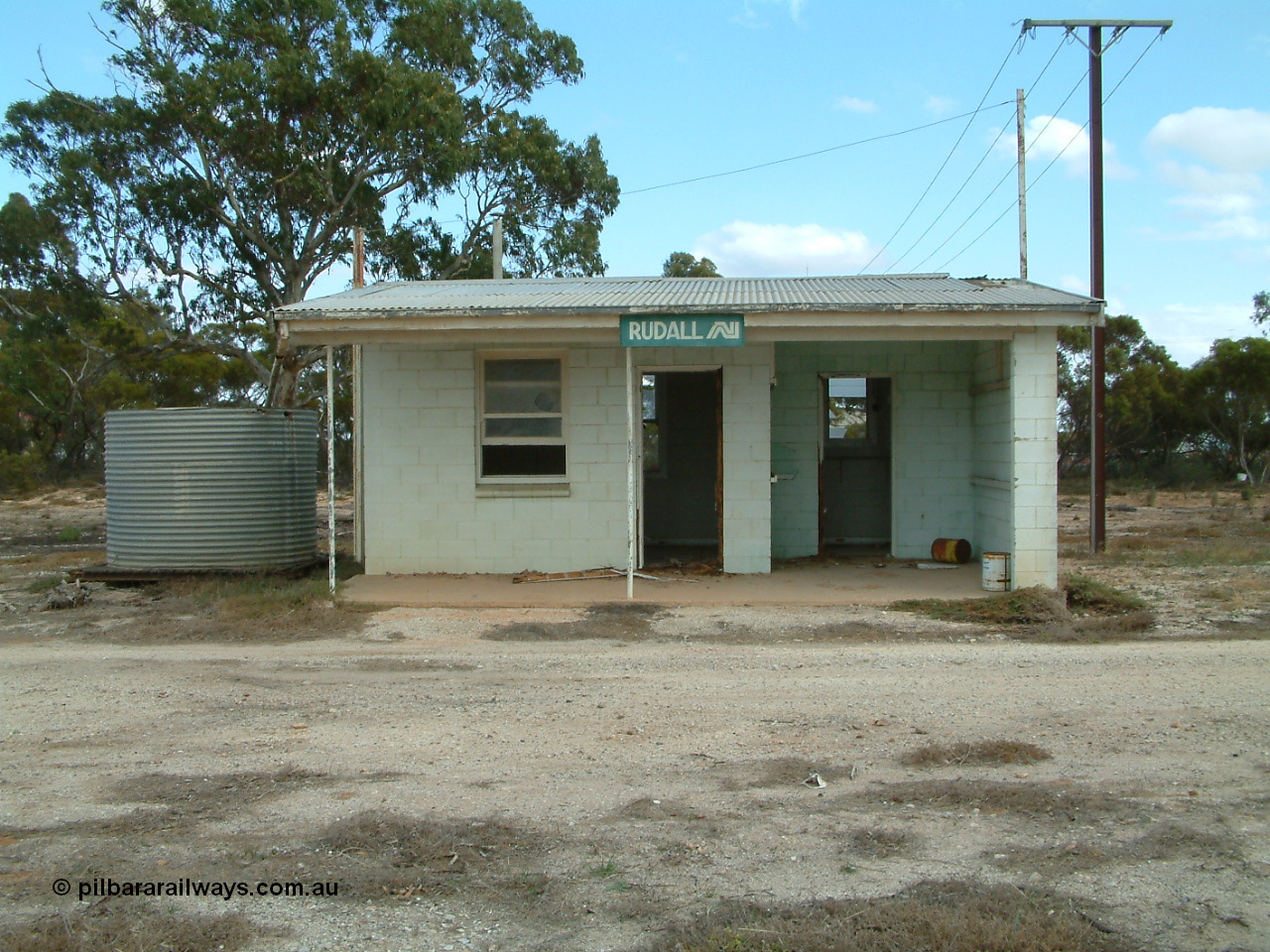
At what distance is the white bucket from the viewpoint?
34.2 ft

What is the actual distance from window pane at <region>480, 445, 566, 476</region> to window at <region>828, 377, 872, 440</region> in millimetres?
3880

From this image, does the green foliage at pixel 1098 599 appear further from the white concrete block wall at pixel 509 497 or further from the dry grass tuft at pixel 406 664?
the dry grass tuft at pixel 406 664

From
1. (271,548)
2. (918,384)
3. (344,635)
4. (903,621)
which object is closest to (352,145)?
(271,548)

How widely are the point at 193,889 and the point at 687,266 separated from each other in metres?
38.2

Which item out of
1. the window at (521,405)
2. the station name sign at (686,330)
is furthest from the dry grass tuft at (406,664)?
the window at (521,405)

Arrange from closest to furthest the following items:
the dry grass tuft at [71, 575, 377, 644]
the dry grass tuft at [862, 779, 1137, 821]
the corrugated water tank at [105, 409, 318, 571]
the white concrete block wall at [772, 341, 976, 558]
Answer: the dry grass tuft at [862, 779, 1137, 821], the dry grass tuft at [71, 575, 377, 644], the corrugated water tank at [105, 409, 318, 571], the white concrete block wall at [772, 341, 976, 558]

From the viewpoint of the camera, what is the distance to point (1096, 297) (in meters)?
15.2

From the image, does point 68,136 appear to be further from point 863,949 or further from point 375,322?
point 863,949

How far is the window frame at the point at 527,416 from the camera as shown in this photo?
38.7ft

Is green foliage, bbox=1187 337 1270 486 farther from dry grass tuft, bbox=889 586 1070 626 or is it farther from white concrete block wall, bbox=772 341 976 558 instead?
dry grass tuft, bbox=889 586 1070 626

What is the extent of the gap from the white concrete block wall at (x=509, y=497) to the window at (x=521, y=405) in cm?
20

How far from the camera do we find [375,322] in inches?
405

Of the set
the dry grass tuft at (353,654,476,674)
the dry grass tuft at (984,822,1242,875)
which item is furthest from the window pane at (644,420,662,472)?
the dry grass tuft at (984,822,1242,875)

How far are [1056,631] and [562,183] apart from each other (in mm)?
20602
